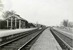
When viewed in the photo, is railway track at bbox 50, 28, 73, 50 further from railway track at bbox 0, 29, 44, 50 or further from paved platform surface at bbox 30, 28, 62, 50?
railway track at bbox 0, 29, 44, 50

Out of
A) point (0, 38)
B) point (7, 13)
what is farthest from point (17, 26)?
point (0, 38)

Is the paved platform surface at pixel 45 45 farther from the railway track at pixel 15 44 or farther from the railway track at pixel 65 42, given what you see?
the railway track at pixel 15 44

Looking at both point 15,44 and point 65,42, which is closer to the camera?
point 15,44

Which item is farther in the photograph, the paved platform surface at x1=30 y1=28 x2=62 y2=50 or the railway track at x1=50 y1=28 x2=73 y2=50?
the railway track at x1=50 y1=28 x2=73 y2=50

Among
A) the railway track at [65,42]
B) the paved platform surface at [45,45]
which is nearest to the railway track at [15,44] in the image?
the paved platform surface at [45,45]

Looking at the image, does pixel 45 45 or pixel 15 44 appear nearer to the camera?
pixel 45 45

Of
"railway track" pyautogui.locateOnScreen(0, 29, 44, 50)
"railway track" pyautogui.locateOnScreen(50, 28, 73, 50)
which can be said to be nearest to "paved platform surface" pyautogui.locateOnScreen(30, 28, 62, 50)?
"railway track" pyautogui.locateOnScreen(50, 28, 73, 50)

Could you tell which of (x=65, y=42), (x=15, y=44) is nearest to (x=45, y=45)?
(x=15, y=44)

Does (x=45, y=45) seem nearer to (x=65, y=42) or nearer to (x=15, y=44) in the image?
(x=15, y=44)

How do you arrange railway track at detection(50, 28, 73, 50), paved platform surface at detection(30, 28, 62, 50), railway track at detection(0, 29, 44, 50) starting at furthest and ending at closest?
railway track at detection(50, 28, 73, 50)
paved platform surface at detection(30, 28, 62, 50)
railway track at detection(0, 29, 44, 50)

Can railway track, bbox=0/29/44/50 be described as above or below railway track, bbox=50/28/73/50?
above

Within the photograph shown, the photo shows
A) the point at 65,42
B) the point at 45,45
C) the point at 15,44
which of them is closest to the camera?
the point at 45,45

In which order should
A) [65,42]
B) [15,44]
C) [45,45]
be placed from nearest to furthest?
[45,45], [15,44], [65,42]

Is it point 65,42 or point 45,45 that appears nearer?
point 45,45
